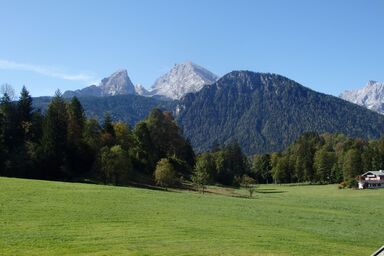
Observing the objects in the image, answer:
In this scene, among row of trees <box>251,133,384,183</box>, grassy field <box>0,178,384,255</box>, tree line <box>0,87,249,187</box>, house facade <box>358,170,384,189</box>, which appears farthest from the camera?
row of trees <box>251,133,384,183</box>

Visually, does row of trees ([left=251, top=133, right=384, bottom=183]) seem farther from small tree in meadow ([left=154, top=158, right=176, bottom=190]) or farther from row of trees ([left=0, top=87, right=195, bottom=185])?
small tree in meadow ([left=154, top=158, right=176, bottom=190])

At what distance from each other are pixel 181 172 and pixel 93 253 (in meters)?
104

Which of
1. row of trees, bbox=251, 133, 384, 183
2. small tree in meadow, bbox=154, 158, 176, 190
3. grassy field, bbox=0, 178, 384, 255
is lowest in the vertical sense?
grassy field, bbox=0, 178, 384, 255

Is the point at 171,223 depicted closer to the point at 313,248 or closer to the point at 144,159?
the point at 313,248

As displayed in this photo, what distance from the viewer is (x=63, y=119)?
3585 inches

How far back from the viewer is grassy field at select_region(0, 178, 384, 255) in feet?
81.1

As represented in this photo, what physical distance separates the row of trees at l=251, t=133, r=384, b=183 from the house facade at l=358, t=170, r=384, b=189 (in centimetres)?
389

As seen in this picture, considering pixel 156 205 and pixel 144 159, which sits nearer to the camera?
pixel 156 205

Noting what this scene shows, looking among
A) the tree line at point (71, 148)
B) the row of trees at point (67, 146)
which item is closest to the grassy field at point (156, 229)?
the row of trees at point (67, 146)

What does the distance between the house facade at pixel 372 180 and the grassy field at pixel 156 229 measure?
97.6 m

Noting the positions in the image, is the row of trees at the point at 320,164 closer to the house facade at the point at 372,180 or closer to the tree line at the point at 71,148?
the house facade at the point at 372,180

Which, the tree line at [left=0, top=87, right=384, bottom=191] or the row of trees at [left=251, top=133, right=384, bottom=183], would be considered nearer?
the tree line at [left=0, top=87, right=384, bottom=191]

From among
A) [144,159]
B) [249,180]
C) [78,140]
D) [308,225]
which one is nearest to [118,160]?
[78,140]

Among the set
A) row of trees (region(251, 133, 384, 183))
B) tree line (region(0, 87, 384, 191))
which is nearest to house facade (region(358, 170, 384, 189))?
row of trees (region(251, 133, 384, 183))
